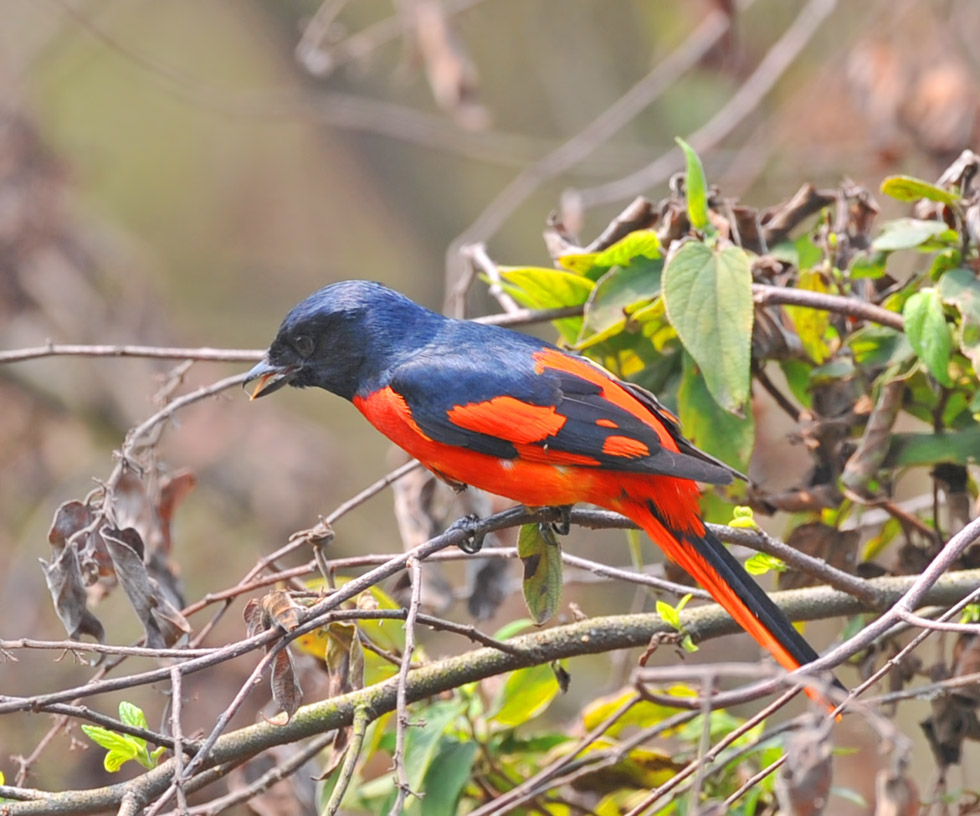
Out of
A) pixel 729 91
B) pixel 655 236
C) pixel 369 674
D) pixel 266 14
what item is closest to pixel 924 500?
pixel 655 236

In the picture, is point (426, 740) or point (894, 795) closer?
point (894, 795)

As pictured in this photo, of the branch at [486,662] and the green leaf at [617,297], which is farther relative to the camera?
the green leaf at [617,297]

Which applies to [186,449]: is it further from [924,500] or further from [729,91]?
[924,500]

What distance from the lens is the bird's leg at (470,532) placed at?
2593 millimetres

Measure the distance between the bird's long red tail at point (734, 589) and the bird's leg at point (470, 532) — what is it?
388 millimetres

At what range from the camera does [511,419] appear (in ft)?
9.41

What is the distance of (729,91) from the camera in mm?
8102

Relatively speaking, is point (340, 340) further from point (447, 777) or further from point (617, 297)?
point (447, 777)

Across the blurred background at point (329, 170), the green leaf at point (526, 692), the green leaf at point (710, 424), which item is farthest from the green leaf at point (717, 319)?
the blurred background at point (329, 170)

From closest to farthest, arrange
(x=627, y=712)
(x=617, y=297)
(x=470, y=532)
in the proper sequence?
(x=470, y=532), (x=617, y=297), (x=627, y=712)

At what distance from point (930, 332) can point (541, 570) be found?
40.7 inches

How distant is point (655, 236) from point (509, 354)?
0.47 meters

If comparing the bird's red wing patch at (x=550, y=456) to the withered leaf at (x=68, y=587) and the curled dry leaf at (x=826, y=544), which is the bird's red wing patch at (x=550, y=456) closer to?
the curled dry leaf at (x=826, y=544)

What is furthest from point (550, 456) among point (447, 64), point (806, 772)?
point (447, 64)
